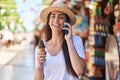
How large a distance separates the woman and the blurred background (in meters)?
0.16

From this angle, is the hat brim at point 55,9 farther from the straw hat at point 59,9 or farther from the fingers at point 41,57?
the fingers at point 41,57

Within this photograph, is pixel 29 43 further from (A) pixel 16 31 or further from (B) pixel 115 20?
(B) pixel 115 20

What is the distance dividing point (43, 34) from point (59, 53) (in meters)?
0.23

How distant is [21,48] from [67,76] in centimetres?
61

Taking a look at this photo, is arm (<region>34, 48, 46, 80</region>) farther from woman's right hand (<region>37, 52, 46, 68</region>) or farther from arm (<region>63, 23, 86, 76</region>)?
arm (<region>63, 23, 86, 76</region>)

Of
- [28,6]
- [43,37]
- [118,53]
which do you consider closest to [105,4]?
[118,53]

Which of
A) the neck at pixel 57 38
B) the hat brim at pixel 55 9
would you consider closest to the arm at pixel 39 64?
the neck at pixel 57 38

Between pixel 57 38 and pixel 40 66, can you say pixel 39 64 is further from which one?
pixel 57 38

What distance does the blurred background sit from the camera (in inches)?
95.3

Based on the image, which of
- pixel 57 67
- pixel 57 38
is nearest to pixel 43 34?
pixel 57 38

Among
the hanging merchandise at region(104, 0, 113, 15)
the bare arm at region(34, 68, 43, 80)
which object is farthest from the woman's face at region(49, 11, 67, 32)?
the hanging merchandise at region(104, 0, 113, 15)

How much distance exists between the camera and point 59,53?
6.95 ft

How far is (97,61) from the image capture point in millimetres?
3432

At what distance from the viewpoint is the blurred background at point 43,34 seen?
2420 mm
